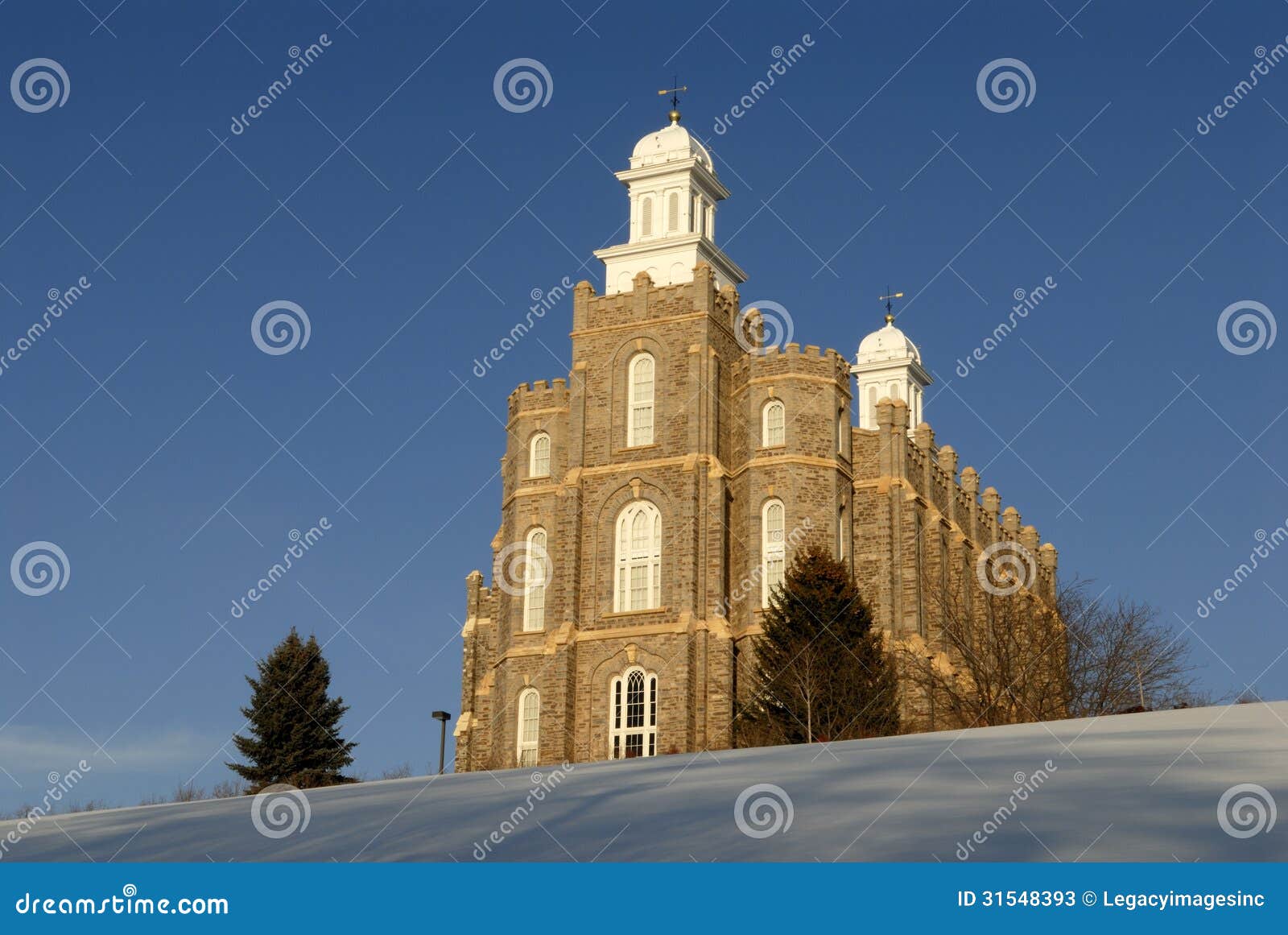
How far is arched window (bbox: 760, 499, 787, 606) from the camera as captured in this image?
161ft

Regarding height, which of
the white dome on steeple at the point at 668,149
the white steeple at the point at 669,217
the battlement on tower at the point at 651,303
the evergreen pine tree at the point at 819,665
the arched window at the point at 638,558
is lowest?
the evergreen pine tree at the point at 819,665

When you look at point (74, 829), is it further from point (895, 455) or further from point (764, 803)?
point (895, 455)

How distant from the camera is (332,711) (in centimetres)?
5691

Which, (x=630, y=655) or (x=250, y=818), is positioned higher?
(x=630, y=655)

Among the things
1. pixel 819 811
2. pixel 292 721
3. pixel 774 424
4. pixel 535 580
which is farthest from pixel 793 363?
pixel 819 811

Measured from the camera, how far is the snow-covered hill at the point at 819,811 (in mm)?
13250

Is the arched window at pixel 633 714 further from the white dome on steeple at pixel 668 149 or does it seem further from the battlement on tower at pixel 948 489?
the white dome on steeple at pixel 668 149

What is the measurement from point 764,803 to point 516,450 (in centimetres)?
3914

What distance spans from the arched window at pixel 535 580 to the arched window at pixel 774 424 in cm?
785

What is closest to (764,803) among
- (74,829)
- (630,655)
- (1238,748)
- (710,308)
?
(1238,748)

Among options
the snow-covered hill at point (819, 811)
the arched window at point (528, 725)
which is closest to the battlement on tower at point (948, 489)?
the arched window at point (528, 725)

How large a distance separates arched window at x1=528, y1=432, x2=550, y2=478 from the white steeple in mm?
5587

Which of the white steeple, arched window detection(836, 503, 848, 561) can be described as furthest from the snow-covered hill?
the white steeple

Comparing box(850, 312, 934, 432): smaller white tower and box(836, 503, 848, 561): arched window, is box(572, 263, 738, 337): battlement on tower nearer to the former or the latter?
box(836, 503, 848, 561): arched window
